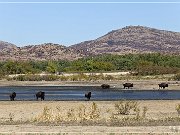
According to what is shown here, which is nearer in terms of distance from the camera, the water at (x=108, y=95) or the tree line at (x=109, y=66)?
the water at (x=108, y=95)

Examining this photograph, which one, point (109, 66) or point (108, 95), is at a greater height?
point (109, 66)

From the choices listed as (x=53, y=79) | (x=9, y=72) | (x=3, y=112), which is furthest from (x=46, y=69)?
(x=3, y=112)

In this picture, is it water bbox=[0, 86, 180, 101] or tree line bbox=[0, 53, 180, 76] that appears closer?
water bbox=[0, 86, 180, 101]

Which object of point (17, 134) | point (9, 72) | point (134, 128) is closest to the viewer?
point (17, 134)

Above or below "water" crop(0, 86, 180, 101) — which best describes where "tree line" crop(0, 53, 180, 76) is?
above

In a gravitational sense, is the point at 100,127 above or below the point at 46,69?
below

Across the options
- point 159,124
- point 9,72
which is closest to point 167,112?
point 159,124

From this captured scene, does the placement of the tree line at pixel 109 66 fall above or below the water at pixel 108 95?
above

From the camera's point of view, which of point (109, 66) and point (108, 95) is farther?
point (109, 66)

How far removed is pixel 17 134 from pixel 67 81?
200 feet

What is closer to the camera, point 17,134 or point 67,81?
point 17,134

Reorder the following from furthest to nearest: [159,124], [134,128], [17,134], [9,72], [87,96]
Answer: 1. [9,72]
2. [87,96]
3. [159,124]
4. [134,128]
5. [17,134]

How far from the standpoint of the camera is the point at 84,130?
21.7m

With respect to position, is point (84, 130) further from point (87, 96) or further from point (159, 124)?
point (87, 96)
